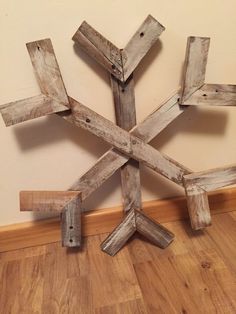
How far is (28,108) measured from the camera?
742 millimetres

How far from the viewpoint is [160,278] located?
831mm

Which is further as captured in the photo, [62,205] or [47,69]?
[62,205]

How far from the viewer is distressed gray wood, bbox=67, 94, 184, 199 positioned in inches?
32.5

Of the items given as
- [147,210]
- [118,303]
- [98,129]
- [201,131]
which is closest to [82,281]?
[118,303]

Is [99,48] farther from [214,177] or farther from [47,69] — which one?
[214,177]

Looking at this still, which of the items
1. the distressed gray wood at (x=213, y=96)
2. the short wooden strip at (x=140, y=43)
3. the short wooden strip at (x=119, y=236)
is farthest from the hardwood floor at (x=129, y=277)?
the short wooden strip at (x=140, y=43)

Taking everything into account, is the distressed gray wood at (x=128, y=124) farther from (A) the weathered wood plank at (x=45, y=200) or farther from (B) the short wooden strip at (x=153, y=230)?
(A) the weathered wood plank at (x=45, y=200)

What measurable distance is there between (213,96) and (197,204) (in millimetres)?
312

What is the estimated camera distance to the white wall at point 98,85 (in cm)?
76

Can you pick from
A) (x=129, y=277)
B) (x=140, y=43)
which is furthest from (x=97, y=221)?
(x=140, y=43)

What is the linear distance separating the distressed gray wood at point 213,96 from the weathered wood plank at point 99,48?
0.68 feet

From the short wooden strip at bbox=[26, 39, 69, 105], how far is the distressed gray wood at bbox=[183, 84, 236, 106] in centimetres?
33

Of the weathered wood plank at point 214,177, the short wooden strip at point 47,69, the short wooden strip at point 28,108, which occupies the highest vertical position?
the short wooden strip at point 47,69

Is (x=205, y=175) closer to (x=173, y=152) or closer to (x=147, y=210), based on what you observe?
(x=173, y=152)
